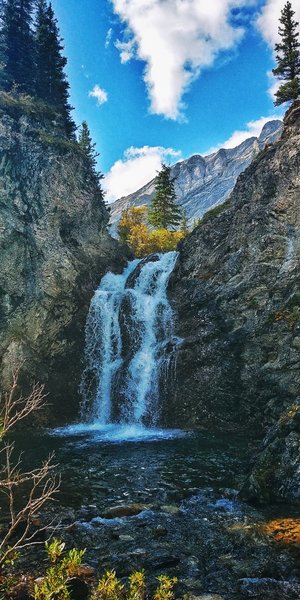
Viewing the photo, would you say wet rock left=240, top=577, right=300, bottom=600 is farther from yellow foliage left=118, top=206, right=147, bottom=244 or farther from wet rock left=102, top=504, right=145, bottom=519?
yellow foliage left=118, top=206, right=147, bottom=244

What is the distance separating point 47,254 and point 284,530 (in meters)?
30.2

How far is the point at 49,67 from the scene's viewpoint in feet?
164

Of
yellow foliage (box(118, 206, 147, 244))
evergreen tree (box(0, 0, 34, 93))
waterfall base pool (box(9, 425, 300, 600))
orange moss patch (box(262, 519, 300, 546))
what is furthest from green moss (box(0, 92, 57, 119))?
orange moss patch (box(262, 519, 300, 546))

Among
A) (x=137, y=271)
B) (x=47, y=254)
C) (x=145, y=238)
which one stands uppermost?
(x=145, y=238)

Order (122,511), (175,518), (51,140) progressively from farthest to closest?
(51,140), (122,511), (175,518)

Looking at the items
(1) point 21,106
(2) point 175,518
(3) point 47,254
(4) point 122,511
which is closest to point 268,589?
(2) point 175,518

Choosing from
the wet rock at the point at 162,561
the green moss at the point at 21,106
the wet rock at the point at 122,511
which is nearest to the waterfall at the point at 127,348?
the wet rock at the point at 122,511

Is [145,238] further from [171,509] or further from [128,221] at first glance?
[171,509]

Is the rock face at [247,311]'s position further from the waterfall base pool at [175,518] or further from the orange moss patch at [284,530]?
the orange moss patch at [284,530]

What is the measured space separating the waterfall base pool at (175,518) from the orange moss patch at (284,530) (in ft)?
0.22

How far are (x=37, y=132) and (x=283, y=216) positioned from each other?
26.1 m

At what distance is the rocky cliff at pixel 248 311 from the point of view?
2483 centimetres

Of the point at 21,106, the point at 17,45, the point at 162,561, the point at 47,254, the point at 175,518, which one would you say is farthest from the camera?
the point at 17,45

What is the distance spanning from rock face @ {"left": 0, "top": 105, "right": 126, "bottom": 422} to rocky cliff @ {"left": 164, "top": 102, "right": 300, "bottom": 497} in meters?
9.25
